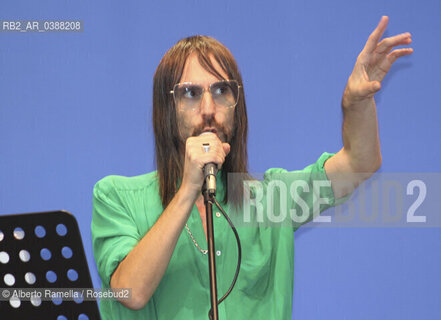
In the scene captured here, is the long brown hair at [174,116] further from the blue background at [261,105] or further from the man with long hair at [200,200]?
the blue background at [261,105]

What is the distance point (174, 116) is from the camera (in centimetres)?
162

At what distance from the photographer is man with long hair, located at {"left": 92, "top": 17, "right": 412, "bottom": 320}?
1.38m

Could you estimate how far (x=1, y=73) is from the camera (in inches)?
82.6

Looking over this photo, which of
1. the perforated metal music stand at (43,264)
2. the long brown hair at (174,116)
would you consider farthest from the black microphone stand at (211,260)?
the long brown hair at (174,116)

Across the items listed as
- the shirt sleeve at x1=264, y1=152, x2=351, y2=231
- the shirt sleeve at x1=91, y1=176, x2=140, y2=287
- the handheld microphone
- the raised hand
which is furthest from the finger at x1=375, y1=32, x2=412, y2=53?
the shirt sleeve at x1=91, y1=176, x2=140, y2=287

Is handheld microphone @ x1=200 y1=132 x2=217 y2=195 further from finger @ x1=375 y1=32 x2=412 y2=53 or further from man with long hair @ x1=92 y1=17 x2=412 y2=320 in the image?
finger @ x1=375 y1=32 x2=412 y2=53

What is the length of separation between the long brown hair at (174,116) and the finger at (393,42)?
15.5 inches

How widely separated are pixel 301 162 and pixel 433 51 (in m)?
0.62

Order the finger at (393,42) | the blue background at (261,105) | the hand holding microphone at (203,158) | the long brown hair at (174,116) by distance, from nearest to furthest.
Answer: the hand holding microphone at (203,158), the finger at (393,42), the long brown hair at (174,116), the blue background at (261,105)

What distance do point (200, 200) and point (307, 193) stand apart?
29cm

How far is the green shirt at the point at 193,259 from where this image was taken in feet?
4.79

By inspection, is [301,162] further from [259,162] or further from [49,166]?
[49,166]

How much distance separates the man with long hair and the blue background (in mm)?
472

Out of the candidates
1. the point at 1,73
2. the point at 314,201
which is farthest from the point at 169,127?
the point at 1,73
